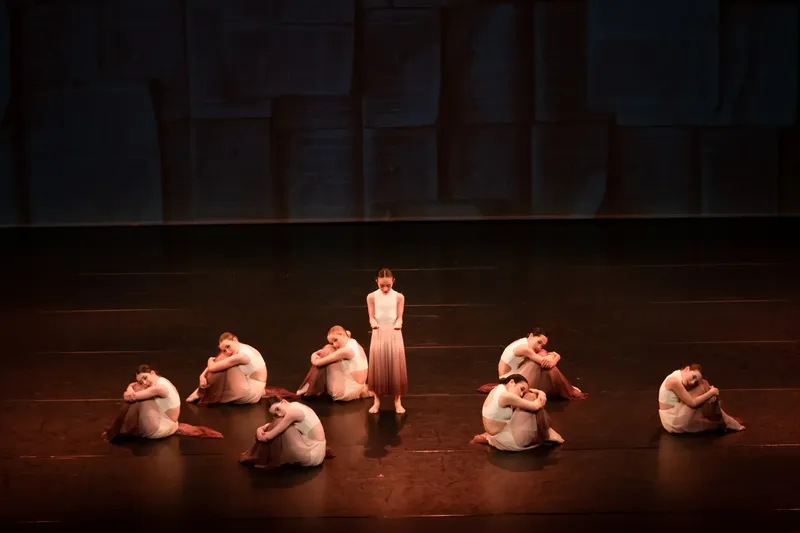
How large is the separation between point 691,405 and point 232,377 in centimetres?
269

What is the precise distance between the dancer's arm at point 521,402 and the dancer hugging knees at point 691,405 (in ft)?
2.58

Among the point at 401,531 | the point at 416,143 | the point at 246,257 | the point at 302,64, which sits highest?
the point at 302,64

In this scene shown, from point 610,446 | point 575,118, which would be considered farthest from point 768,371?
point 575,118

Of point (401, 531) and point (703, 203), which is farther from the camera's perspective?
point (703, 203)

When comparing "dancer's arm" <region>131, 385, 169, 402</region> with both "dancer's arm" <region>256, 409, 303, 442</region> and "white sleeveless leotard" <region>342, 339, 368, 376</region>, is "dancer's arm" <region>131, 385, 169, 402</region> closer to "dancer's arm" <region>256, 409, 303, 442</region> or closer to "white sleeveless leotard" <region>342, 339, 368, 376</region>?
"dancer's arm" <region>256, 409, 303, 442</region>

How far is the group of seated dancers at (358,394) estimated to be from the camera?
5.68 meters

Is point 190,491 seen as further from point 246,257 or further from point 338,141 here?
point 338,141

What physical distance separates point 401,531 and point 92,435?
2.20 meters

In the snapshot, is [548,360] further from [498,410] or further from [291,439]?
[291,439]

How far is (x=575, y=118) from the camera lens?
14039 mm

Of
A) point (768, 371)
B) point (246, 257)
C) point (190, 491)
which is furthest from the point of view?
point (246, 257)

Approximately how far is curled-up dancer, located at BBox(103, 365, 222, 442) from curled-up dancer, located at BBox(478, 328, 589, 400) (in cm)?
179

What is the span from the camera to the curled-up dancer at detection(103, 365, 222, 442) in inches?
238

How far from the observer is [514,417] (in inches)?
230
